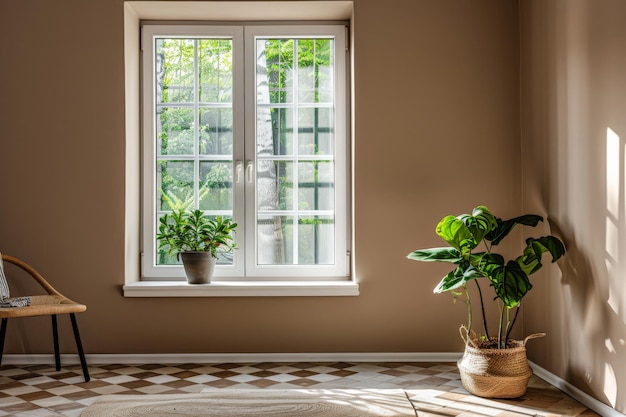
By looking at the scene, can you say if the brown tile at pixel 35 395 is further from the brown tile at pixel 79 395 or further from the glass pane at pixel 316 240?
the glass pane at pixel 316 240

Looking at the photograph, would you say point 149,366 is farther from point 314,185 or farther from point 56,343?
point 314,185

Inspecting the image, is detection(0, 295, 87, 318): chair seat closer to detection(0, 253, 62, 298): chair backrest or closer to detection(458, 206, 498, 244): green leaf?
detection(0, 253, 62, 298): chair backrest

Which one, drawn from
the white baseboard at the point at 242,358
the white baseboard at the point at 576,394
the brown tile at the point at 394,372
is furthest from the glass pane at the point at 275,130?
the white baseboard at the point at 576,394

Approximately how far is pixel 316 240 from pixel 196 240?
0.78 meters

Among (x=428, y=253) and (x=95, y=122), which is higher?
(x=95, y=122)

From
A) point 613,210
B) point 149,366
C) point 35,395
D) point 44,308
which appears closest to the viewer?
point 613,210

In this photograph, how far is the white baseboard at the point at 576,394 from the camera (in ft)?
9.92

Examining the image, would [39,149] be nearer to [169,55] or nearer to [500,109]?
[169,55]

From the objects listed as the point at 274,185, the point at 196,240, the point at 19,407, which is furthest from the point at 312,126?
the point at 19,407

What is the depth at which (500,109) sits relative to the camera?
4215mm

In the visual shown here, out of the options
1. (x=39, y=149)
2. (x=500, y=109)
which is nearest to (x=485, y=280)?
(x=500, y=109)

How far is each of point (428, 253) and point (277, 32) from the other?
1.89 meters

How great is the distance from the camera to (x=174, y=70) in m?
4.49

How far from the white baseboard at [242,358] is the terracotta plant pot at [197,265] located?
0.46 meters
